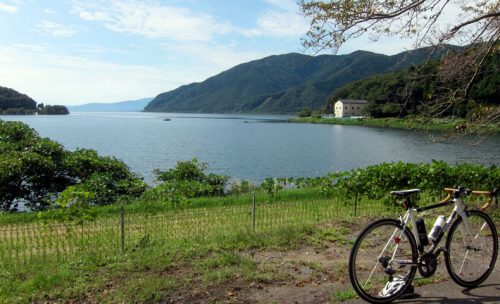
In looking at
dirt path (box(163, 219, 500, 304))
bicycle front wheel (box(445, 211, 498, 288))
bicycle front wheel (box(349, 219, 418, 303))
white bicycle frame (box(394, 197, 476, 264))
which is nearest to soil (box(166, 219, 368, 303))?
dirt path (box(163, 219, 500, 304))

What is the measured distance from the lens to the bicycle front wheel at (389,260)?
4473mm

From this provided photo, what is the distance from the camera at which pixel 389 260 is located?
4664 millimetres

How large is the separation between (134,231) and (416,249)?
7055mm

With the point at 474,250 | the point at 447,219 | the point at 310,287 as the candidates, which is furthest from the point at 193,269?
the point at 474,250

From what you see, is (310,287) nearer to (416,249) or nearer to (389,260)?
(389,260)

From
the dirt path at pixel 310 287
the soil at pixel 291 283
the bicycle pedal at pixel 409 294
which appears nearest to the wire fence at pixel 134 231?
the soil at pixel 291 283

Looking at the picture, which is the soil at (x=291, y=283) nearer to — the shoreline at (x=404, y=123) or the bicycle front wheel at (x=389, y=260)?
the bicycle front wheel at (x=389, y=260)

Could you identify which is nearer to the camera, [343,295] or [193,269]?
[343,295]

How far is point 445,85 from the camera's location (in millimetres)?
10820

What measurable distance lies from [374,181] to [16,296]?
1035cm

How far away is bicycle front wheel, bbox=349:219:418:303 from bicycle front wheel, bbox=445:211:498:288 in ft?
2.51

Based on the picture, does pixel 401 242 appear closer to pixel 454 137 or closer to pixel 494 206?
pixel 454 137

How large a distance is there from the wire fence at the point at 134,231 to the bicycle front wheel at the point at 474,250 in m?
3.46

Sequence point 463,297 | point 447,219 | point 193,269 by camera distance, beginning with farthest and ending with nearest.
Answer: point 193,269
point 447,219
point 463,297
